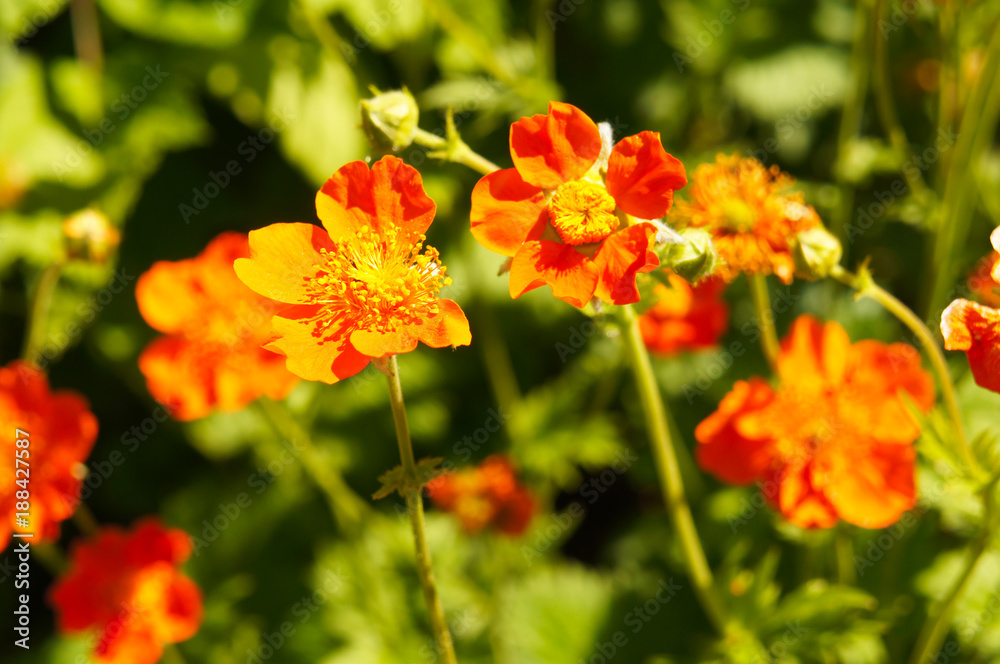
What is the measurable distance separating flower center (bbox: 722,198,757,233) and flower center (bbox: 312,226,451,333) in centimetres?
76

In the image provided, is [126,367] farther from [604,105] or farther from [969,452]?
[969,452]

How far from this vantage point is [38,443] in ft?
7.54

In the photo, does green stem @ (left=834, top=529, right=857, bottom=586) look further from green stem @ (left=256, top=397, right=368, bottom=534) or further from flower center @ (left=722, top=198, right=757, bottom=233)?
green stem @ (left=256, top=397, right=368, bottom=534)

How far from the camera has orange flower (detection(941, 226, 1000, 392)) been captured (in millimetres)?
1417

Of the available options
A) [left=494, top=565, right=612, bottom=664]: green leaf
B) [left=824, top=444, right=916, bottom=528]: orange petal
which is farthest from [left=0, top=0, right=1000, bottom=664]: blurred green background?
[left=824, top=444, right=916, bottom=528]: orange petal

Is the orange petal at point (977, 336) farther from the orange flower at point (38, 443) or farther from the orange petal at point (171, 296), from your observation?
the orange flower at point (38, 443)

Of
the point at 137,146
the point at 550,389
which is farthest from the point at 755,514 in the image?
the point at 137,146

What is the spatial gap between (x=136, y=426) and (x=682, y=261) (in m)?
2.82

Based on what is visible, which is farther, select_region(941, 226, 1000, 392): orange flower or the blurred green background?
the blurred green background

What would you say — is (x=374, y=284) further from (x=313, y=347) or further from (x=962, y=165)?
(x=962, y=165)

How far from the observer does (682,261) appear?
1.43 metres

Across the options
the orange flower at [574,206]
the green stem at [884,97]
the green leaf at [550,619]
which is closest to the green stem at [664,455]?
the orange flower at [574,206]

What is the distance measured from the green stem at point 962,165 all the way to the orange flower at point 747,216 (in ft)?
2.12

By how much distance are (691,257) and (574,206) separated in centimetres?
23
